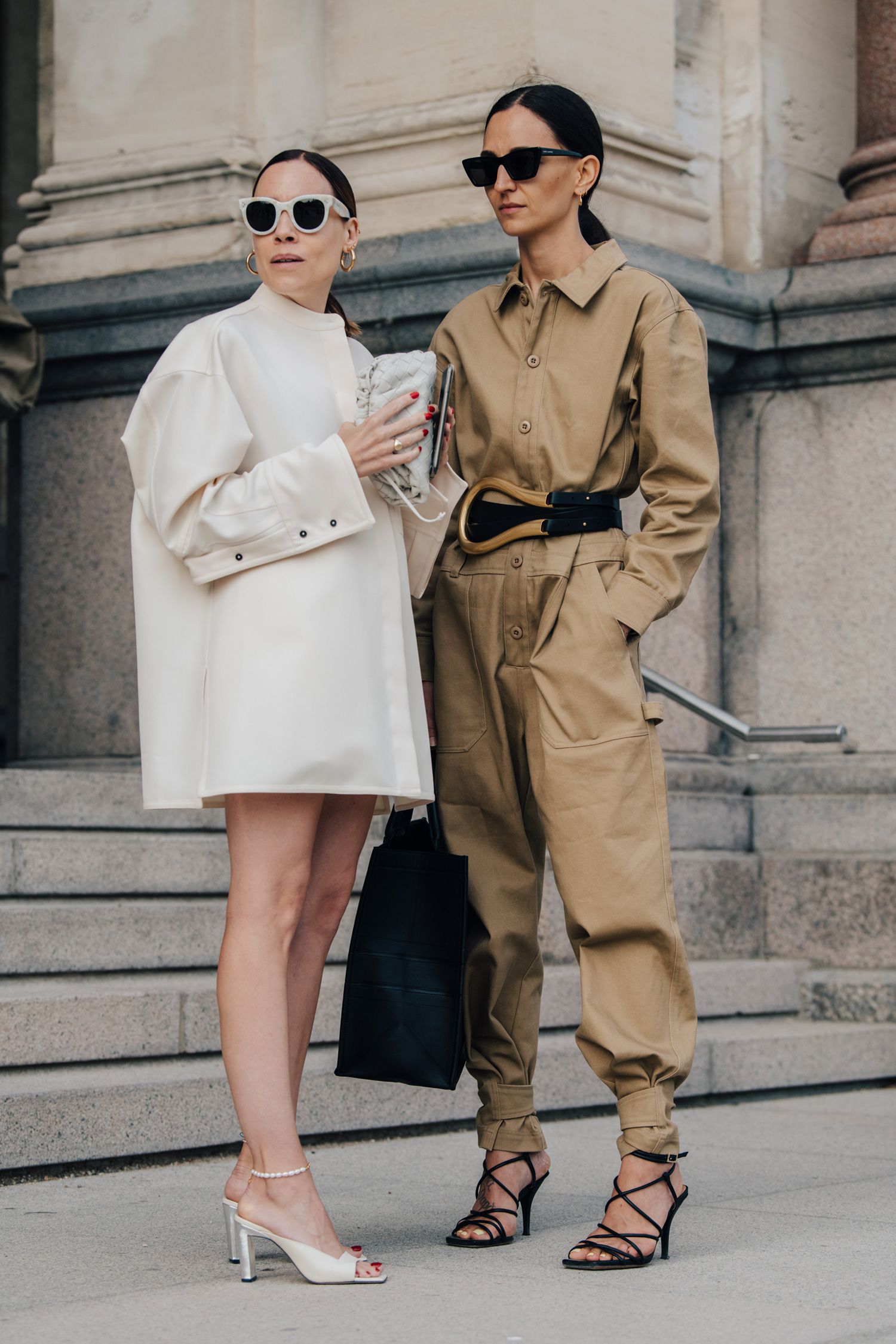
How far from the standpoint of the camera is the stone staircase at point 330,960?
4527 millimetres

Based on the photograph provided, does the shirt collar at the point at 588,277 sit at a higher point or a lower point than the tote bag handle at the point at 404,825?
higher

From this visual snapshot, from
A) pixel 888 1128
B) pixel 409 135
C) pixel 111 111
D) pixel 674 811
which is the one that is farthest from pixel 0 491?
pixel 888 1128

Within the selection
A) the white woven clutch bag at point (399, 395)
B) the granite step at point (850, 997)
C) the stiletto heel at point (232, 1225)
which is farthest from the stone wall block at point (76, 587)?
the stiletto heel at point (232, 1225)

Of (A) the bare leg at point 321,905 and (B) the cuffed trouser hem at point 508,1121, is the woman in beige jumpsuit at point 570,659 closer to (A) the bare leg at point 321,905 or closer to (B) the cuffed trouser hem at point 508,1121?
(B) the cuffed trouser hem at point 508,1121

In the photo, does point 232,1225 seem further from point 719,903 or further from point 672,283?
point 672,283

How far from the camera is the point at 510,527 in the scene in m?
3.71

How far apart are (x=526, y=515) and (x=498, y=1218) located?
4.51 feet

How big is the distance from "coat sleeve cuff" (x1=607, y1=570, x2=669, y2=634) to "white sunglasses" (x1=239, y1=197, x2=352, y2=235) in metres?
0.88

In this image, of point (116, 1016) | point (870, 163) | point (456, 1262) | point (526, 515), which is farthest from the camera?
point (870, 163)

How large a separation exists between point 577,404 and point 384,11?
4163 millimetres

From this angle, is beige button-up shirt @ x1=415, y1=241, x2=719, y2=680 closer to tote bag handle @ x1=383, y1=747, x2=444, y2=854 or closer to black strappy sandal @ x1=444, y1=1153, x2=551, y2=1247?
tote bag handle @ x1=383, y1=747, x2=444, y2=854

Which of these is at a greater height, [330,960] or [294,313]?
[294,313]

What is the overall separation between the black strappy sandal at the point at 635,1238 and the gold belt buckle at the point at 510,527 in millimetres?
1197

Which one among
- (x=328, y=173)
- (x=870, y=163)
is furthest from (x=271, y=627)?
(x=870, y=163)
